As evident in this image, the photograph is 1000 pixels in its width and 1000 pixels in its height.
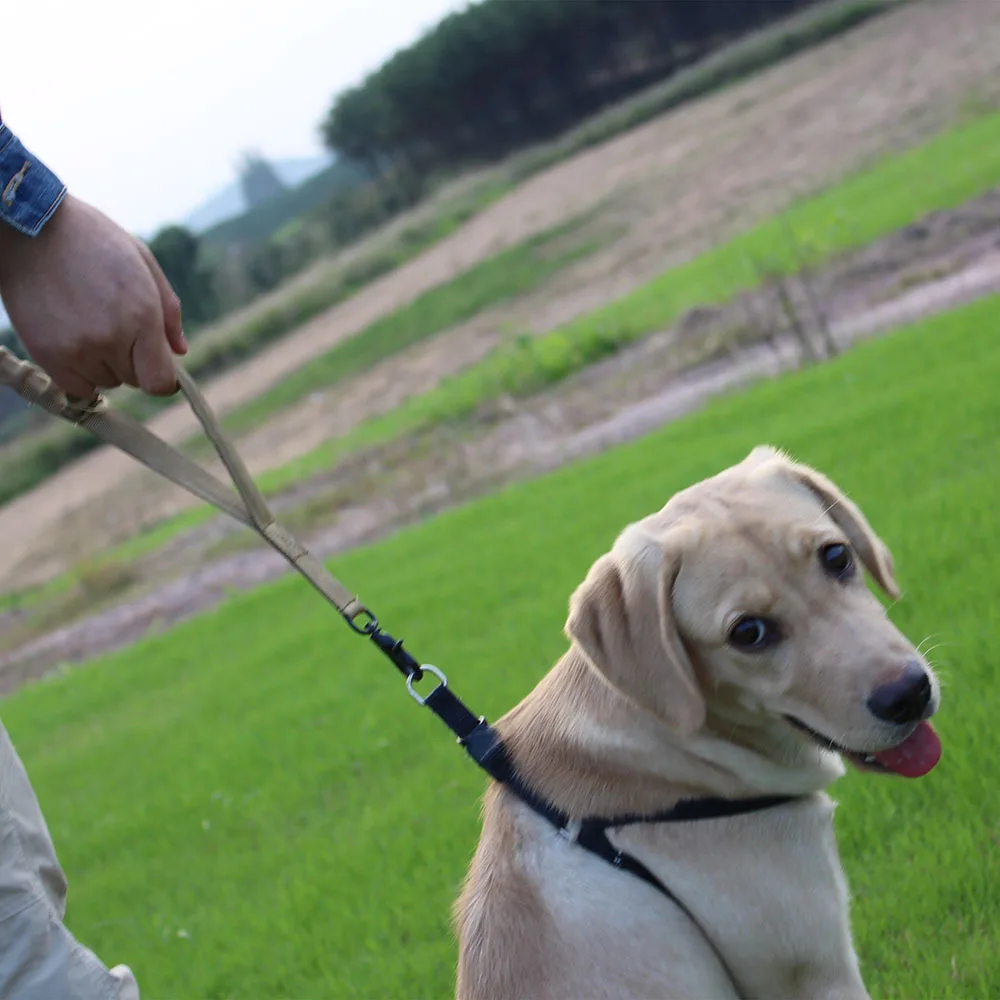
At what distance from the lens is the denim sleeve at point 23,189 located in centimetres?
250

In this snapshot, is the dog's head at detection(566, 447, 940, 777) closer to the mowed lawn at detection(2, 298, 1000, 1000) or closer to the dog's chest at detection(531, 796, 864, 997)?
the dog's chest at detection(531, 796, 864, 997)

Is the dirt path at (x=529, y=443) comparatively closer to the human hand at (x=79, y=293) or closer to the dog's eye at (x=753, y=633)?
the dog's eye at (x=753, y=633)

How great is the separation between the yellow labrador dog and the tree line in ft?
179

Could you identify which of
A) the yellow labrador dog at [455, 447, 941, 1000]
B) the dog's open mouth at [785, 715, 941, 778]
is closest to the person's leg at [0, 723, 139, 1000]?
the yellow labrador dog at [455, 447, 941, 1000]

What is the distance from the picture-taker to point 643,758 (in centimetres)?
278

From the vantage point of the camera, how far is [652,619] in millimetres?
2732

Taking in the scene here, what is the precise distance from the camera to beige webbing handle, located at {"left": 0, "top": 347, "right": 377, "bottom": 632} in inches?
107

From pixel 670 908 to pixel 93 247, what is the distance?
2.03m

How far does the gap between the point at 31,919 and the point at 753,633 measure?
180cm

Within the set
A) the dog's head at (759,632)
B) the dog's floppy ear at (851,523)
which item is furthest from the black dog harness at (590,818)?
the dog's floppy ear at (851,523)

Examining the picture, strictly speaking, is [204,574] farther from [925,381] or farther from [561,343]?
[925,381]

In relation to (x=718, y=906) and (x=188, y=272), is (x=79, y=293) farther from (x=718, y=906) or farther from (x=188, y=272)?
(x=188, y=272)

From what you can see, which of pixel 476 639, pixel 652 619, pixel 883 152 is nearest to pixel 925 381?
pixel 476 639

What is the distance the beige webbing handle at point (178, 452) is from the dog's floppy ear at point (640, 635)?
57 cm
